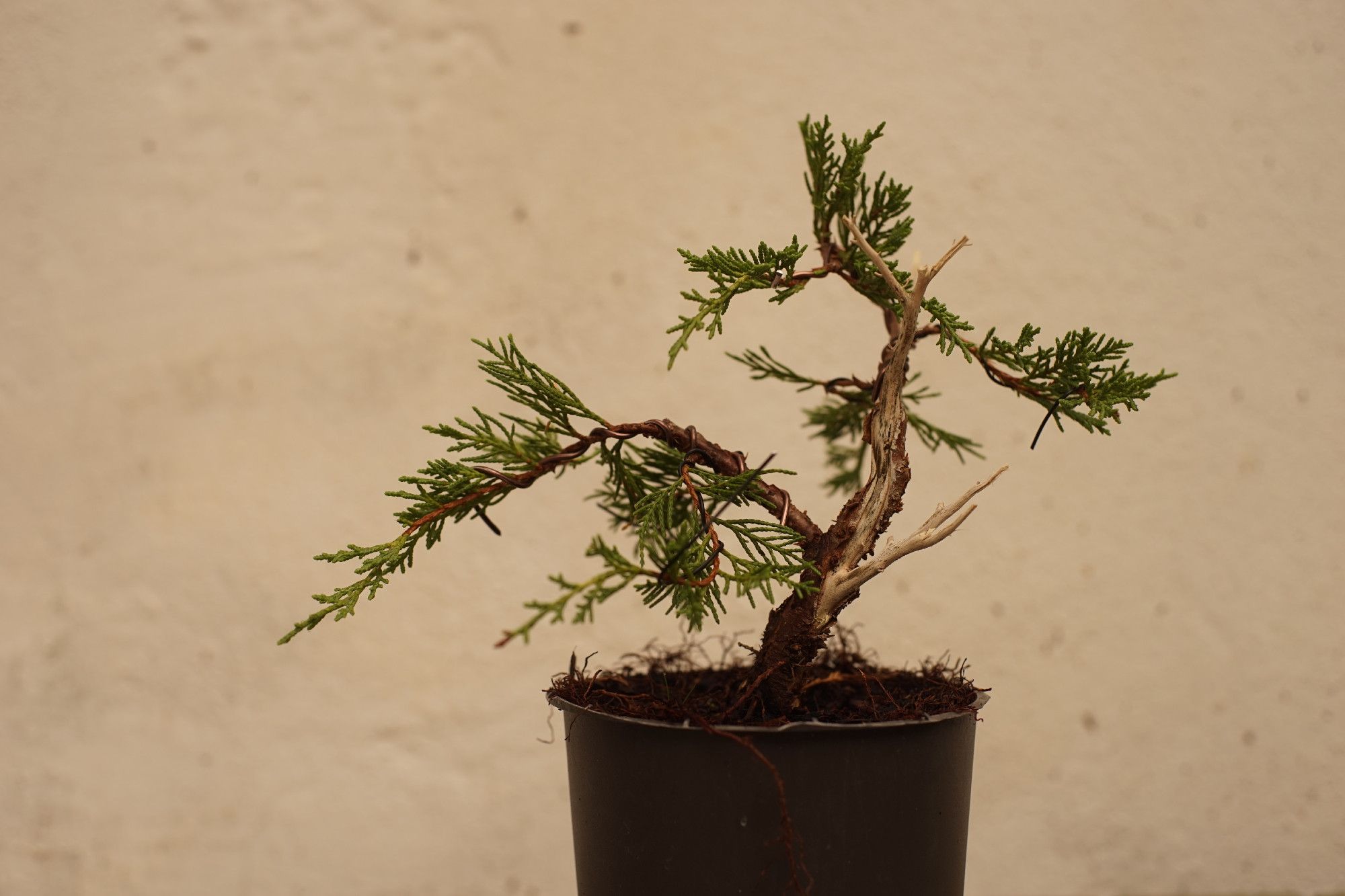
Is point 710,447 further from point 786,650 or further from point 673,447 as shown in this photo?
point 786,650

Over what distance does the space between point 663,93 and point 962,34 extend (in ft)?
1.63

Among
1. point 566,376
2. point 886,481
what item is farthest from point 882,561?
point 566,376

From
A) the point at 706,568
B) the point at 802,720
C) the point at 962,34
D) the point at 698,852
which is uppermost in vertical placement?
the point at 962,34

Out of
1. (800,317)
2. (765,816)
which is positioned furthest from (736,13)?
(765,816)

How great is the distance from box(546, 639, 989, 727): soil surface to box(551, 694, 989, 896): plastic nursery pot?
0.02 metres

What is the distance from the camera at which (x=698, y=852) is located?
888mm

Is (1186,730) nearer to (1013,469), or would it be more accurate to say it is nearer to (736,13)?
(1013,469)

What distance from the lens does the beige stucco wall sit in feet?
5.41

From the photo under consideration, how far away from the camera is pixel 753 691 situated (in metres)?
0.95

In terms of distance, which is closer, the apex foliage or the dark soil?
the apex foliage

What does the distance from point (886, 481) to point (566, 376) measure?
32.6 inches

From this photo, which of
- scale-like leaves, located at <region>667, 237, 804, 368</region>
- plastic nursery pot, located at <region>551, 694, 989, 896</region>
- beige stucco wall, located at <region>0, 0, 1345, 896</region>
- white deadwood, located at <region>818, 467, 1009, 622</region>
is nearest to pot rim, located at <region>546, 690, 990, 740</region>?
plastic nursery pot, located at <region>551, 694, 989, 896</region>

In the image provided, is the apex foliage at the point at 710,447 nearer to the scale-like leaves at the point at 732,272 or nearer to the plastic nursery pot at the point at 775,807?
the scale-like leaves at the point at 732,272

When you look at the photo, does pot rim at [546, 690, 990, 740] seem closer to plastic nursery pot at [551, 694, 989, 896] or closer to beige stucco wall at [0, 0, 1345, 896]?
plastic nursery pot at [551, 694, 989, 896]
